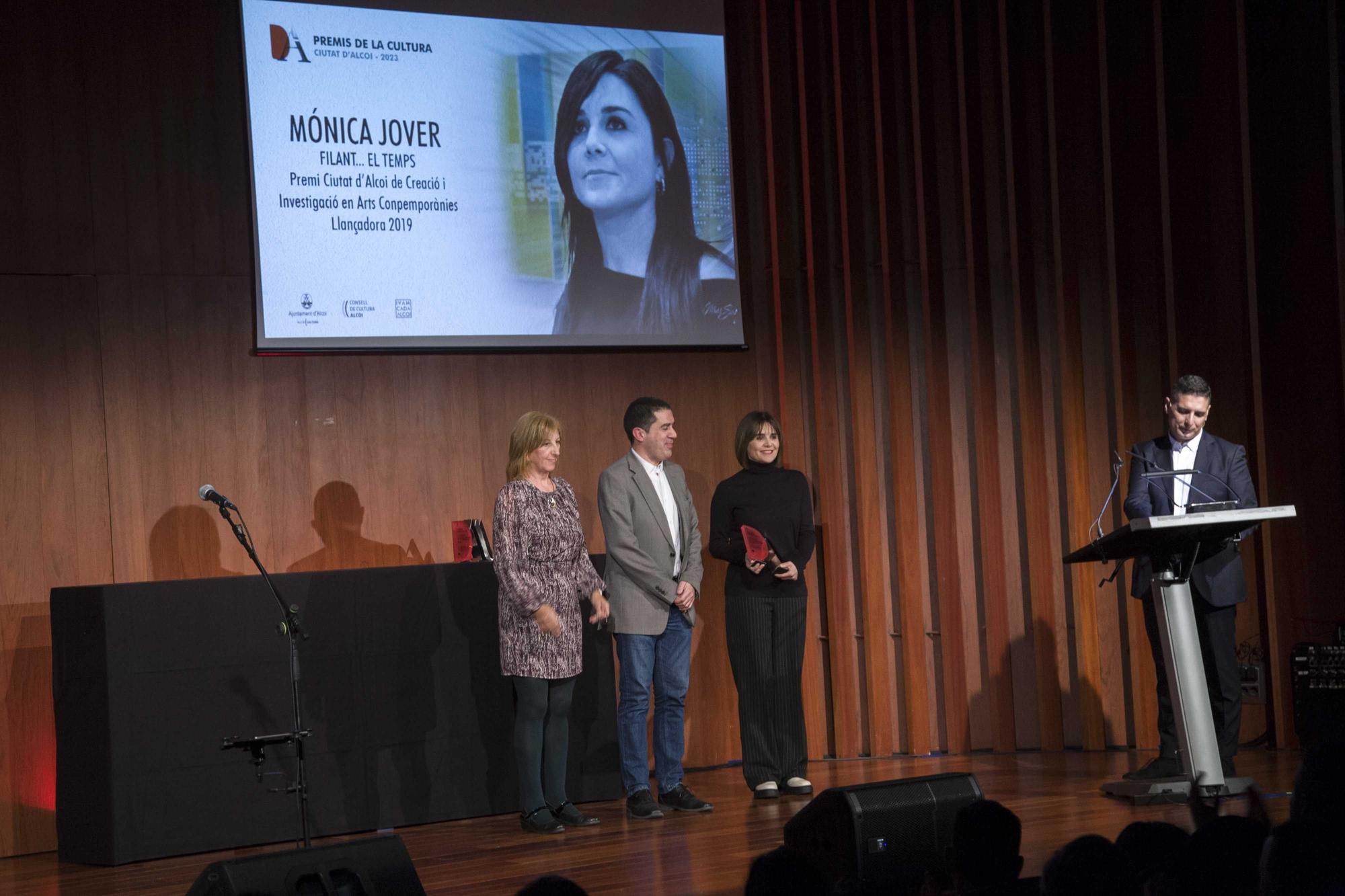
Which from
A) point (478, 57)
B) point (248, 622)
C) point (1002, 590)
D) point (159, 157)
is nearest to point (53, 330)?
point (159, 157)

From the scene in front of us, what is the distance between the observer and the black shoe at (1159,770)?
17.0 feet

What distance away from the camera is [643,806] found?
17.1 feet

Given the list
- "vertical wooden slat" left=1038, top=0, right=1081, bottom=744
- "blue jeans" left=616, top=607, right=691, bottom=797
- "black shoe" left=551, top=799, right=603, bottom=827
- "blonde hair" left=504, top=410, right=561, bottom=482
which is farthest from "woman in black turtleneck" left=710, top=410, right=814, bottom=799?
"vertical wooden slat" left=1038, top=0, right=1081, bottom=744

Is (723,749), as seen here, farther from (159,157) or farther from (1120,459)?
(159,157)

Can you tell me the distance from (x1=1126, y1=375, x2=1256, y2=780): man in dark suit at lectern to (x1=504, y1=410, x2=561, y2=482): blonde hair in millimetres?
2111

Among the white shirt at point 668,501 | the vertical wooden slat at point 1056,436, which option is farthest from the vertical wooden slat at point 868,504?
the white shirt at point 668,501

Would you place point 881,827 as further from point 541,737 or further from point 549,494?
point 549,494

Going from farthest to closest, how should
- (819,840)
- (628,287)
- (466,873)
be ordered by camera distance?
(628,287) < (466,873) < (819,840)

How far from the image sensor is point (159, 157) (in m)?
5.57

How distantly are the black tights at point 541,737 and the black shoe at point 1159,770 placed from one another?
213cm

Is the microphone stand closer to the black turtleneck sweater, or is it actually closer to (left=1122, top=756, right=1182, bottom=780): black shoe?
the black turtleneck sweater

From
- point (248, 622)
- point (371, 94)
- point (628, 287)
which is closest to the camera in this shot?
point (248, 622)

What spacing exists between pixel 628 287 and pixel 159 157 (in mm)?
2025

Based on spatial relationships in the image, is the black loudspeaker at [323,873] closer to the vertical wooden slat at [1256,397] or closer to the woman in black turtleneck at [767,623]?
the woman in black turtleneck at [767,623]
